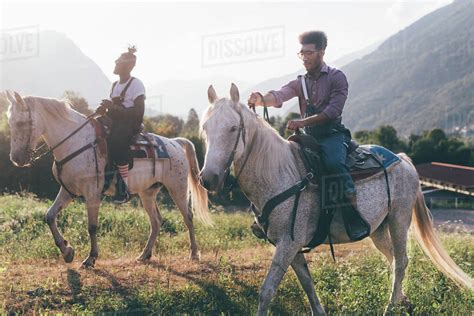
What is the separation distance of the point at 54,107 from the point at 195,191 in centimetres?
327

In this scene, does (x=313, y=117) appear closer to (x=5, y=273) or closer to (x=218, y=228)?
(x=5, y=273)

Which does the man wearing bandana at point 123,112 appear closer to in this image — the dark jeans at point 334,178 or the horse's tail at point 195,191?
the horse's tail at point 195,191

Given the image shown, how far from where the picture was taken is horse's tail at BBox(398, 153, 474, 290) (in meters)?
5.80

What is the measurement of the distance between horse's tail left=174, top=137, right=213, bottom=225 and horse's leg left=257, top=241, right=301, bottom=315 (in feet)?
15.2

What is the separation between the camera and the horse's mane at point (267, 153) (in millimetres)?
4148

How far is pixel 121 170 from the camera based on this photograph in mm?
7258

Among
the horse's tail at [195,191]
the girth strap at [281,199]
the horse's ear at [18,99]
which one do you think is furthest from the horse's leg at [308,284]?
the horse's ear at [18,99]

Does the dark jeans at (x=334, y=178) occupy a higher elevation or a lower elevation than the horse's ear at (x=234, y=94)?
lower

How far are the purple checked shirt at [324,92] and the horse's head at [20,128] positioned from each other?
3.98 m

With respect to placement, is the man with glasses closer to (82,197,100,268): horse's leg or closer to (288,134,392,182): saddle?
(288,134,392,182): saddle

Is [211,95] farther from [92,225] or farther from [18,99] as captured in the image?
[92,225]

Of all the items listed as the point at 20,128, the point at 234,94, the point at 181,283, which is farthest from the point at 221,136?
the point at 20,128

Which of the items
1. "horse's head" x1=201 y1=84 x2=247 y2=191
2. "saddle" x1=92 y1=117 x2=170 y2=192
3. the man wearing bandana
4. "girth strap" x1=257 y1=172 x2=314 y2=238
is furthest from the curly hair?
"saddle" x1=92 y1=117 x2=170 y2=192

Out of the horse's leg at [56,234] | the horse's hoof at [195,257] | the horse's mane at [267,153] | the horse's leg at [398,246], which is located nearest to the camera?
the horse's mane at [267,153]
